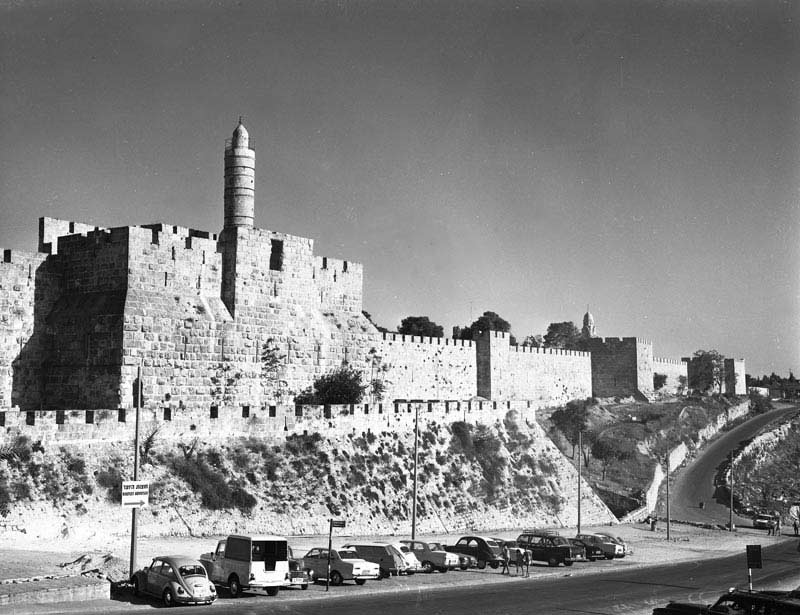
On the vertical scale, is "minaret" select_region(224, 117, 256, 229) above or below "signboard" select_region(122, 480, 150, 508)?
above

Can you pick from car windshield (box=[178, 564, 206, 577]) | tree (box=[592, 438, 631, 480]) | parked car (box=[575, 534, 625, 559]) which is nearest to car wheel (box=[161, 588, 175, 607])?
car windshield (box=[178, 564, 206, 577])

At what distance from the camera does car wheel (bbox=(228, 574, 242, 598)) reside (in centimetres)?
2208

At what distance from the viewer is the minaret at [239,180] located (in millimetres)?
43406

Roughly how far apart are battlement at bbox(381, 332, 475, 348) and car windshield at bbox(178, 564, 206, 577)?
33.2 m

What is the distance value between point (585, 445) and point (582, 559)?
40.1 meters

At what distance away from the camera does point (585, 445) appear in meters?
73.7

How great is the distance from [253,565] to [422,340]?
36.9 meters

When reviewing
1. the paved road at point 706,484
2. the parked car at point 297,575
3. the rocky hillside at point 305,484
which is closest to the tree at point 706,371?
the paved road at point 706,484

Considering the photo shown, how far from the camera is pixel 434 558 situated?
94.9 feet

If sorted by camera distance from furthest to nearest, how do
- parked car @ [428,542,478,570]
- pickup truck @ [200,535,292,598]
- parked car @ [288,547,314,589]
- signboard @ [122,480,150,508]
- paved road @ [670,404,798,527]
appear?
paved road @ [670,404,798,527]
parked car @ [428,542,478,570]
parked car @ [288,547,314,589]
pickup truck @ [200,535,292,598]
signboard @ [122,480,150,508]

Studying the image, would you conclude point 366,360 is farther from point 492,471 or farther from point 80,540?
point 80,540

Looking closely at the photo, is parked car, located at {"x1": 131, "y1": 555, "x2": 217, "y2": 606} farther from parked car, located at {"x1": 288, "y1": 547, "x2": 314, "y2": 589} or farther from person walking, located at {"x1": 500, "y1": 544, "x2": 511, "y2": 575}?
person walking, located at {"x1": 500, "y1": 544, "x2": 511, "y2": 575}

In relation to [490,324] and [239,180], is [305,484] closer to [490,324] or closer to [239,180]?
[239,180]

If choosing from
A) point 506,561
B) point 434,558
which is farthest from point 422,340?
point 434,558
